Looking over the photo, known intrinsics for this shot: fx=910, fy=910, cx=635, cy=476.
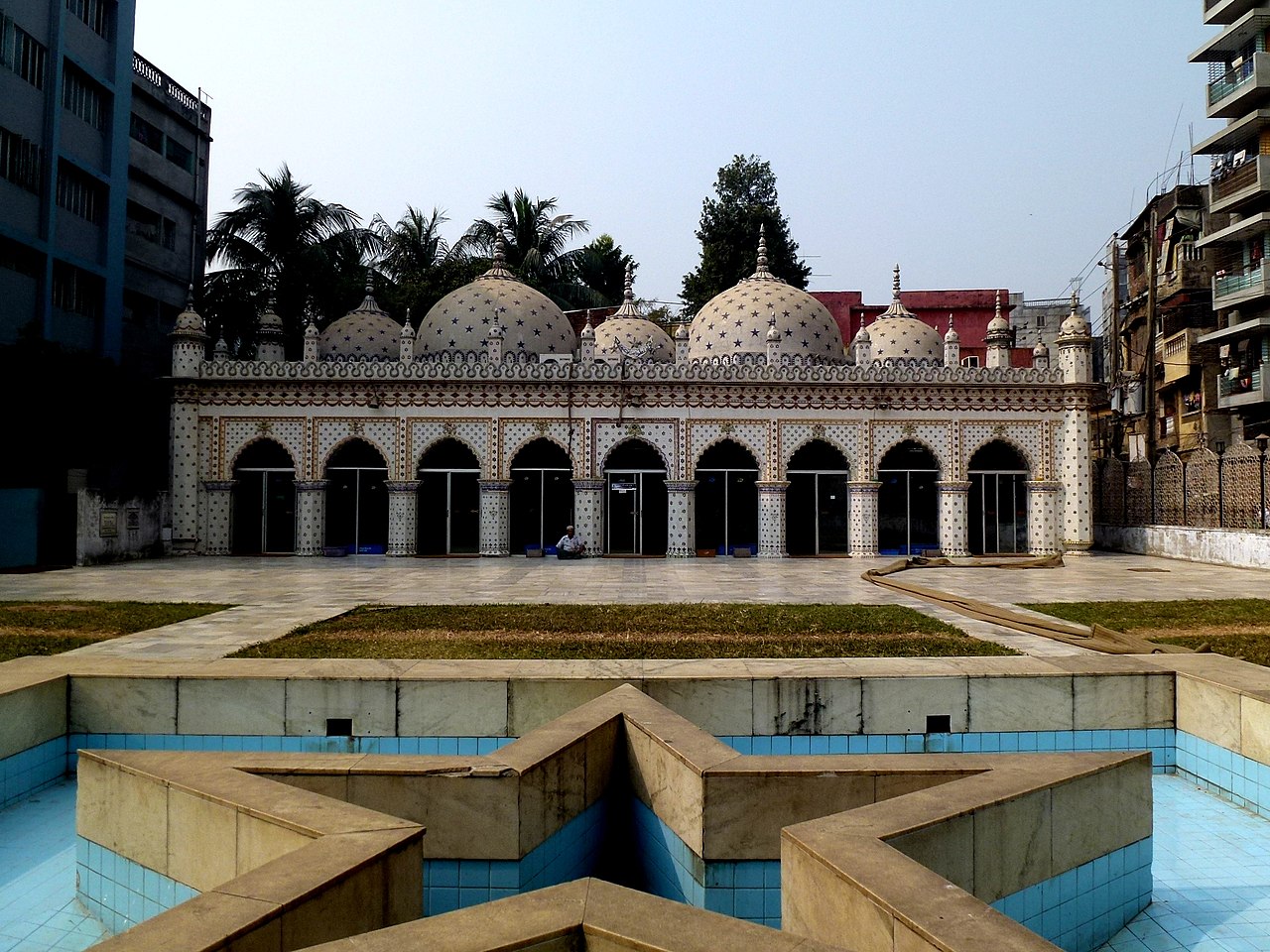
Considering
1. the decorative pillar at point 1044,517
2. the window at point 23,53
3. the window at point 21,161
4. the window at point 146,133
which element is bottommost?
the decorative pillar at point 1044,517

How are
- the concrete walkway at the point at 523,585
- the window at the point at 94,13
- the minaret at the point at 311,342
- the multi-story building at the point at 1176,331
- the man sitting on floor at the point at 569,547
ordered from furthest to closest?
the multi-story building at the point at 1176,331
the window at the point at 94,13
the minaret at the point at 311,342
the man sitting on floor at the point at 569,547
the concrete walkway at the point at 523,585

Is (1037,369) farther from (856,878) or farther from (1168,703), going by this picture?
(856,878)

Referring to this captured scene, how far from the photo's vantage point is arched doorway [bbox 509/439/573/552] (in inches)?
874

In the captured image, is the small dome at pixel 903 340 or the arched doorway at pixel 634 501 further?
the small dome at pixel 903 340

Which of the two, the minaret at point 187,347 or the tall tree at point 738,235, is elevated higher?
the tall tree at point 738,235

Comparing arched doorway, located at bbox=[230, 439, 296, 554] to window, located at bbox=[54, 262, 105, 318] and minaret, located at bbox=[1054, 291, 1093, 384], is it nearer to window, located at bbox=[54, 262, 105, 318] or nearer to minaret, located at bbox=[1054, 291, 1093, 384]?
window, located at bbox=[54, 262, 105, 318]

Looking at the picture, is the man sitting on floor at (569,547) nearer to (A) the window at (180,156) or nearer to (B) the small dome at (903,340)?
(B) the small dome at (903,340)

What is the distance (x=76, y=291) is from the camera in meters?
23.9

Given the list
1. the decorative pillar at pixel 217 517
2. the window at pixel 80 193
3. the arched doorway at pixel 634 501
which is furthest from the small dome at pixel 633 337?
the window at pixel 80 193

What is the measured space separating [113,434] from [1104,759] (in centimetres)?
2238

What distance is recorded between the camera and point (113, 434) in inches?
844

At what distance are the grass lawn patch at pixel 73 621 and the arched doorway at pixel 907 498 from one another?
15816mm

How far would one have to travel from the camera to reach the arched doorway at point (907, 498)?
2239 cm

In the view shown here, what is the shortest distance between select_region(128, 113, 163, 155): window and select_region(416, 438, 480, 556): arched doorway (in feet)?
55.3
